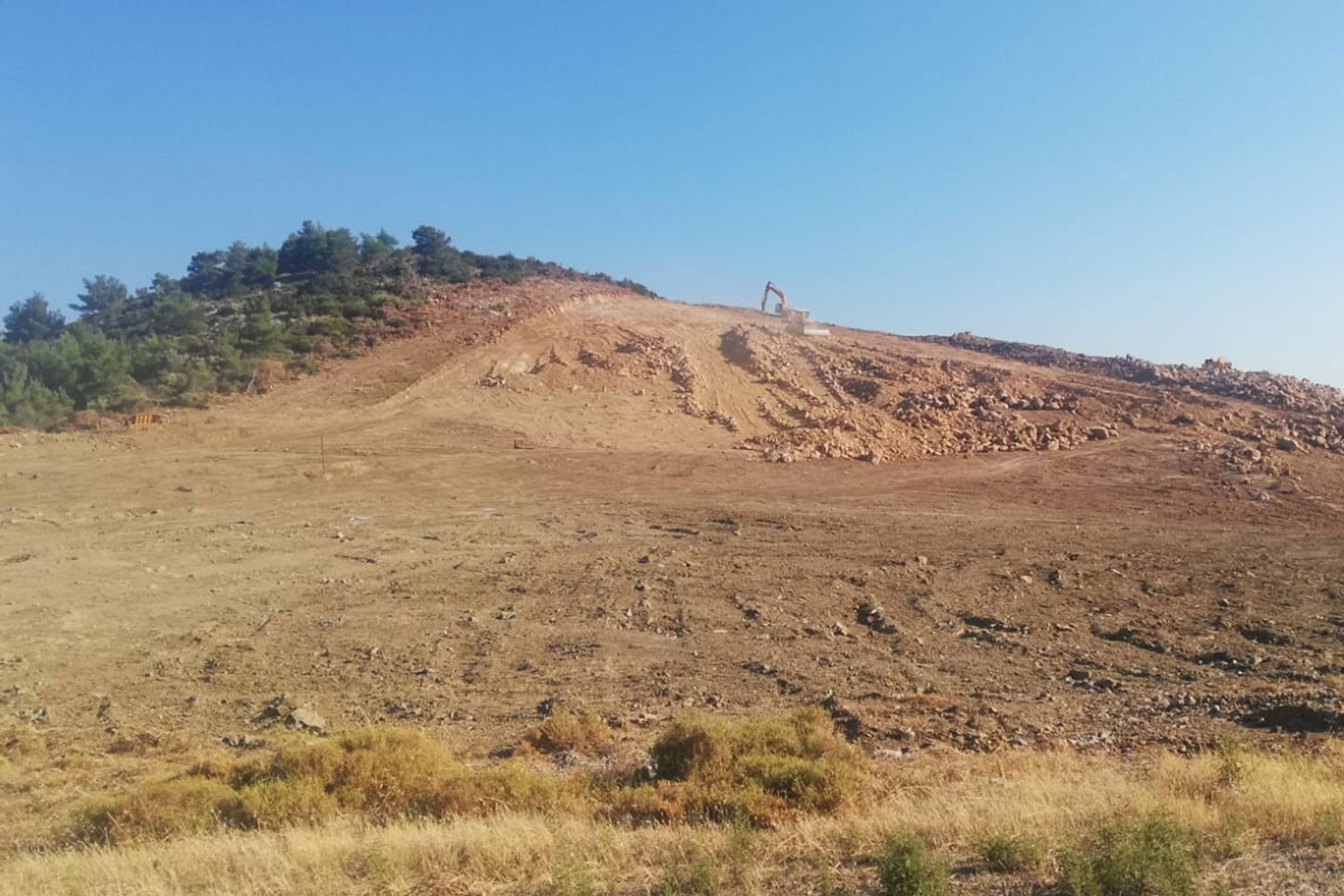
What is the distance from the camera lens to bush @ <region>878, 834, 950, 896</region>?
4.52 m

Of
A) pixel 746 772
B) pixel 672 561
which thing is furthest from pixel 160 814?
pixel 672 561

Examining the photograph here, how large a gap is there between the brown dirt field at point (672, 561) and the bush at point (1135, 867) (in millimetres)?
3088

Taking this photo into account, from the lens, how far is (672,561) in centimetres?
1440

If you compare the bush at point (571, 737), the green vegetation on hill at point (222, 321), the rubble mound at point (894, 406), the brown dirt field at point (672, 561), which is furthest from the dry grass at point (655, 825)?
the green vegetation on hill at point (222, 321)

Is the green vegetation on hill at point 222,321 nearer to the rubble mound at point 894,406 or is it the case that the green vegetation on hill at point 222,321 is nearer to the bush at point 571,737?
the rubble mound at point 894,406

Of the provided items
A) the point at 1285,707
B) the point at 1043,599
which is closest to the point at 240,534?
the point at 1043,599

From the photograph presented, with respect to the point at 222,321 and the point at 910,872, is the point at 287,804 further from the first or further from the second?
the point at 222,321

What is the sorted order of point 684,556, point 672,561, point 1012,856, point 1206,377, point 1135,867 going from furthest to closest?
point 1206,377
point 684,556
point 672,561
point 1012,856
point 1135,867

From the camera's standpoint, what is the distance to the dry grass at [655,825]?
510 cm

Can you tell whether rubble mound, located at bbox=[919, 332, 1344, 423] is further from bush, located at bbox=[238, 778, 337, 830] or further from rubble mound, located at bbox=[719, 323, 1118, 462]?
bush, located at bbox=[238, 778, 337, 830]

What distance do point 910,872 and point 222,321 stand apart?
41337mm

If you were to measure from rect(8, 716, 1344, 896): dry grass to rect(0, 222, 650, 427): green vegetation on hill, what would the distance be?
24746 mm

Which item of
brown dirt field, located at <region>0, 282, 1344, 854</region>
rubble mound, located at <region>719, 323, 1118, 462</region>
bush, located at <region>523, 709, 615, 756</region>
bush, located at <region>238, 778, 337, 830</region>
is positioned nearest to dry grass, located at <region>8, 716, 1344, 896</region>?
bush, located at <region>238, 778, 337, 830</region>

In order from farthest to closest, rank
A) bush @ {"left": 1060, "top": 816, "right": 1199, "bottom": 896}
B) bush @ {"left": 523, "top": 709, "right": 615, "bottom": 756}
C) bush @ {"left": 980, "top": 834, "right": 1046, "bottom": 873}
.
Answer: bush @ {"left": 523, "top": 709, "right": 615, "bottom": 756}, bush @ {"left": 980, "top": 834, "right": 1046, "bottom": 873}, bush @ {"left": 1060, "top": 816, "right": 1199, "bottom": 896}
